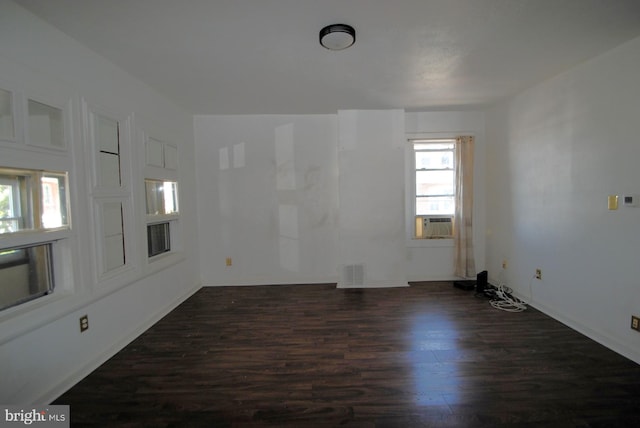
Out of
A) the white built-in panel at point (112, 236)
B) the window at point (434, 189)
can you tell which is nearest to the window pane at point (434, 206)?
the window at point (434, 189)

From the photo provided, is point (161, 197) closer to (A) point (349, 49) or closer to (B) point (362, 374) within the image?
(A) point (349, 49)

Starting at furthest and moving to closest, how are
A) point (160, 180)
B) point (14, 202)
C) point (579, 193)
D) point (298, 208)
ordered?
point (298, 208) → point (160, 180) → point (579, 193) → point (14, 202)

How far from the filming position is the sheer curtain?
4289 mm

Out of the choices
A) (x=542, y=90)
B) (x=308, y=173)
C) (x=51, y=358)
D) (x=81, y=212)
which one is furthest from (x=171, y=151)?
(x=542, y=90)

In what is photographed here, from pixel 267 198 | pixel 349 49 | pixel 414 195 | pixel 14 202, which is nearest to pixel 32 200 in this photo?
pixel 14 202

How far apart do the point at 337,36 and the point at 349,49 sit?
0.34 m

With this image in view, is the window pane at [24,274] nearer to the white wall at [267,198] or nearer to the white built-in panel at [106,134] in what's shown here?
the white built-in panel at [106,134]

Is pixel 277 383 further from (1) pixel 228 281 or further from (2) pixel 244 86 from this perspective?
(2) pixel 244 86

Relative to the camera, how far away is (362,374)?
217cm

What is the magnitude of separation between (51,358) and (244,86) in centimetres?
294

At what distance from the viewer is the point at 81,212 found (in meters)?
2.23

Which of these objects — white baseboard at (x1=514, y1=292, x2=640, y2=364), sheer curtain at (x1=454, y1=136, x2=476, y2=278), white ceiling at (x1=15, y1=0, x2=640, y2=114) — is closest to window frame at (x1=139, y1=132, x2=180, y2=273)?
white ceiling at (x1=15, y1=0, x2=640, y2=114)

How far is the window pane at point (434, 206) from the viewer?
452 cm
